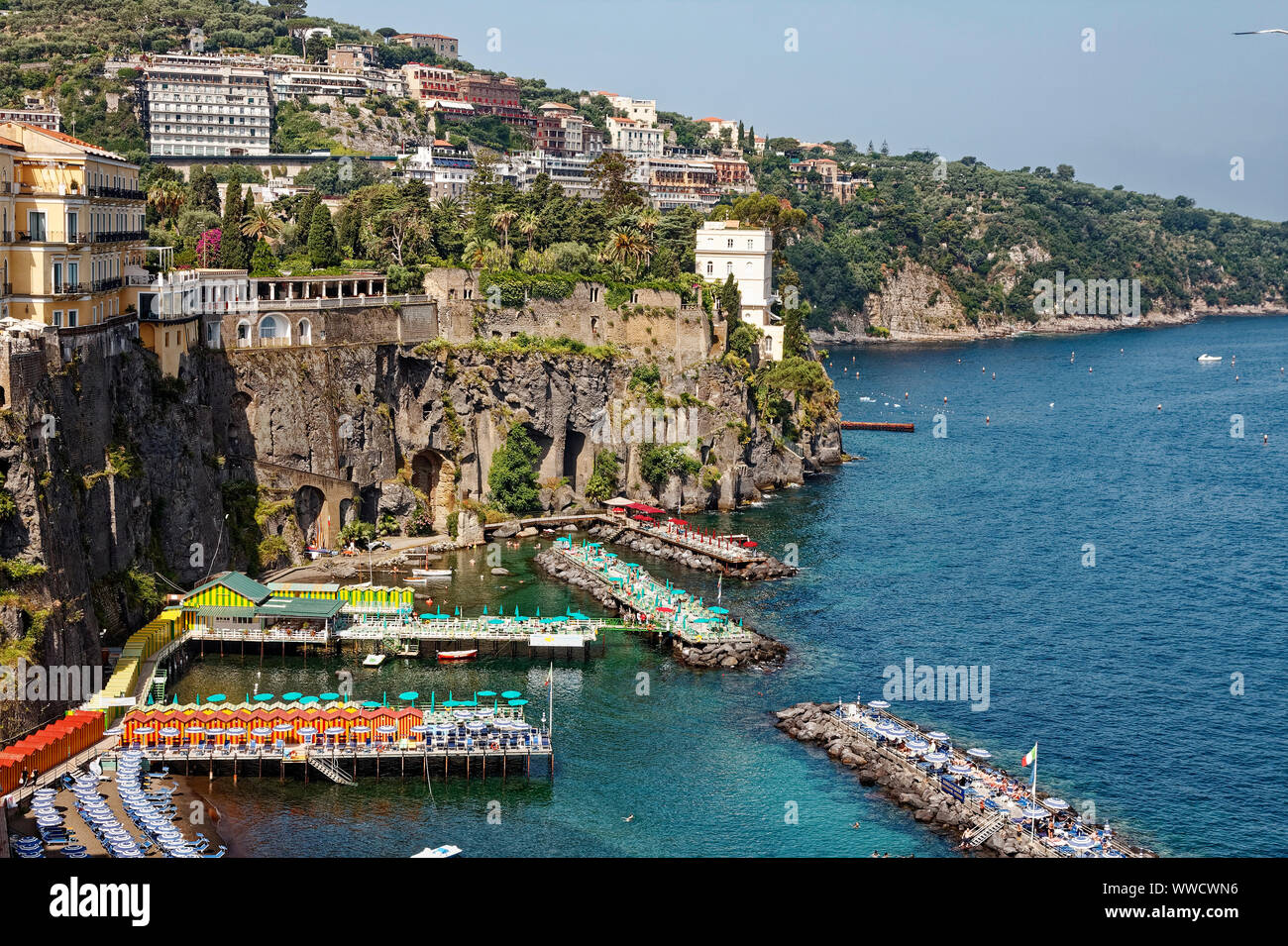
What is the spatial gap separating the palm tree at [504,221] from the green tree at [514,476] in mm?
23081

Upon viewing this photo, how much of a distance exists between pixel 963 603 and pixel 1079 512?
95.9 feet

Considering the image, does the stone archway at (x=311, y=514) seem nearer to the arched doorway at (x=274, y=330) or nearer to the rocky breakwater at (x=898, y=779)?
the arched doorway at (x=274, y=330)

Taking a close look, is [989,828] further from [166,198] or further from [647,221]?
[166,198]

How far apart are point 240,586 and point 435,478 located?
27.7m

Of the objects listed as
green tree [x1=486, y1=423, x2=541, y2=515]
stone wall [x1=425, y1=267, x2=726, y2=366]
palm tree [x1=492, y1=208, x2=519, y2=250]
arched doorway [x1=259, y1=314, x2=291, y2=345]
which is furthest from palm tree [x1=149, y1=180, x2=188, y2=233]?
green tree [x1=486, y1=423, x2=541, y2=515]

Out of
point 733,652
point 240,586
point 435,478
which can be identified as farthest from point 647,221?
point 240,586

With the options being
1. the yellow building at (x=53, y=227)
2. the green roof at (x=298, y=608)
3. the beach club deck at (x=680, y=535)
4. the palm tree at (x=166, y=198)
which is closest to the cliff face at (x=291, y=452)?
the yellow building at (x=53, y=227)

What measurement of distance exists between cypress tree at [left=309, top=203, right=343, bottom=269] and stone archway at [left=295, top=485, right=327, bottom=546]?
21710mm

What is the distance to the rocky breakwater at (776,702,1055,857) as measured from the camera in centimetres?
4603

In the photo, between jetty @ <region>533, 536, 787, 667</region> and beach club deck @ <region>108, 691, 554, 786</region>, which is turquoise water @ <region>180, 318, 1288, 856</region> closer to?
beach club deck @ <region>108, 691, 554, 786</region>

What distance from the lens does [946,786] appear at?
49719 millimetres

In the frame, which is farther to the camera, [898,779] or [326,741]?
[326,741]

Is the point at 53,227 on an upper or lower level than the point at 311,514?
upper
